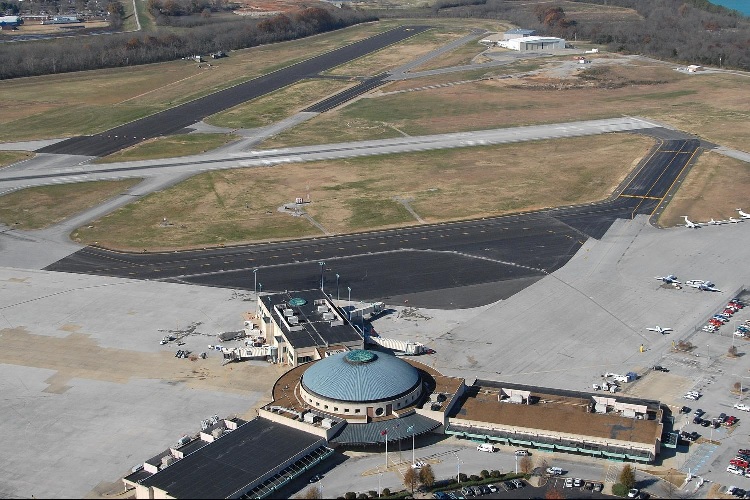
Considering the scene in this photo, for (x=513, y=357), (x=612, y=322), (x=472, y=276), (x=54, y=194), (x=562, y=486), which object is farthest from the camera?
(x=54, y=194)

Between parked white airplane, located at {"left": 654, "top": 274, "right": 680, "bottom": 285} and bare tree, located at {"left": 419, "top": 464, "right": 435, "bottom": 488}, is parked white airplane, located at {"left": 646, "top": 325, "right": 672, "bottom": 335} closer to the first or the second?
parked white airplane, located at {"left": 654, "top": 274, "right": 680, "bottom": 285}

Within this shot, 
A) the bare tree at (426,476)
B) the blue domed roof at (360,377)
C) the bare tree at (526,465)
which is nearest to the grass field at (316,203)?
the blue domed roof at (360,377)

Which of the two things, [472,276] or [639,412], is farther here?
[472,276]

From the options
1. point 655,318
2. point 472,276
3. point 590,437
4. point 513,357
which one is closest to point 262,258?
point 472,276

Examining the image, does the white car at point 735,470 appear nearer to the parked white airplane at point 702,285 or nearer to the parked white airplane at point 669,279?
the parked white airplane at point 702,285

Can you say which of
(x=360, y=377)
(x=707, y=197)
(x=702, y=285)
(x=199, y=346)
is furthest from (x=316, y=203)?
(x=360, y=377)

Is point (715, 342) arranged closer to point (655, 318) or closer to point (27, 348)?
point (655, 318)
